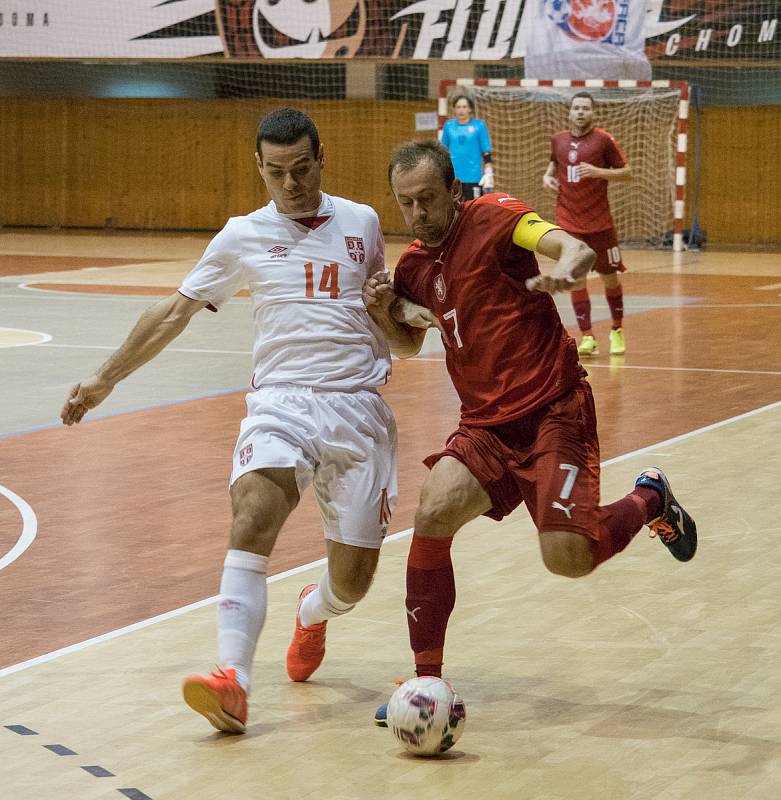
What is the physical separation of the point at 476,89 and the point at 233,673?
71.8 feet

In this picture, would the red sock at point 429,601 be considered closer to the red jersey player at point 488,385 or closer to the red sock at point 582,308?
the red jersey player at point 488,385

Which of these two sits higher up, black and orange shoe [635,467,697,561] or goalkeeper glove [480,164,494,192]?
black and orange shoe [635,467,697,561]

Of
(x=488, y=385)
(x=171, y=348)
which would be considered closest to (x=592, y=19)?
(x=171, y=348)

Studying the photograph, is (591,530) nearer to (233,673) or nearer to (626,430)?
(233,673)

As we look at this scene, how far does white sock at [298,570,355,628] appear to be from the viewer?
474cm

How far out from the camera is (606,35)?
21.9 metres

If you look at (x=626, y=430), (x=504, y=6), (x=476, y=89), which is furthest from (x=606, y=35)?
(x=626, y=430)

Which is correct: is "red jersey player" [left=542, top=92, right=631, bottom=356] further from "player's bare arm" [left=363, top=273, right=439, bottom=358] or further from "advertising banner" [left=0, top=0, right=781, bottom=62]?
"advertising banner" [left=0, top=0, right=781, bottom=62]

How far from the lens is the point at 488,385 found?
182 inches

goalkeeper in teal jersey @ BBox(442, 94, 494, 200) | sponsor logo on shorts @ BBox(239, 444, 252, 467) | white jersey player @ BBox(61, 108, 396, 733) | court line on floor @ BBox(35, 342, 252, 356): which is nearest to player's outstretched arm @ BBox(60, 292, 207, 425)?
white jersey player @ BBox(61, 108, 396, 733)

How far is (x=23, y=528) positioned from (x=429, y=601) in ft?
10.5

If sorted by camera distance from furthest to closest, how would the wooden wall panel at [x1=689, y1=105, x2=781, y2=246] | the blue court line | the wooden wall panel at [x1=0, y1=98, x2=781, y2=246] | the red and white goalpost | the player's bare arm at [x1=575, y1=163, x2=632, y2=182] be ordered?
the wooden wall panel at [x1=0, y1=98, x2=781, y2=246]
the wooden wall panel at [x1=689, y1=105, x2=781, y2=246]
the red and white goalpost
the player's bare arm at [x1=575, y1=163, x2=632, y2=182]
the blue court line

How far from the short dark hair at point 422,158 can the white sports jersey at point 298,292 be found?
38cm

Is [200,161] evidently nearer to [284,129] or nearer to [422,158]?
[284,129]
